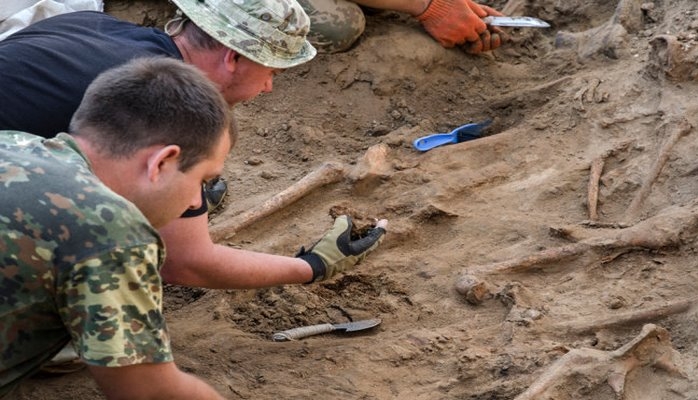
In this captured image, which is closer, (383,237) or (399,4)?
(383,237)

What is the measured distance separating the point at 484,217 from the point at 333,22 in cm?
171

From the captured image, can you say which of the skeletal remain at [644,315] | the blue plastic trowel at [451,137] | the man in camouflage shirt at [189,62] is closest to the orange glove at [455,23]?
the blue plastic trowel at [451,137]

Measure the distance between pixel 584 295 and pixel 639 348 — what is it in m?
0.54

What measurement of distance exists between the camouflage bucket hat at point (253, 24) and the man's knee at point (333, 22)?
173 cm

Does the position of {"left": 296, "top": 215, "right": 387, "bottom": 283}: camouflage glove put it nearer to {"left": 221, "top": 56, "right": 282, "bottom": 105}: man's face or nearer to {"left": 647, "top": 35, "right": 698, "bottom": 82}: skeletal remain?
{"left": 221, "top": 56, "right": 282, "bottom": 105}: man's face

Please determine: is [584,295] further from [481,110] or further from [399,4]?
[399,4]

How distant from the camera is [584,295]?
12.6 ft

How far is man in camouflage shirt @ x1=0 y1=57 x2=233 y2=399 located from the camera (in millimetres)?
2350

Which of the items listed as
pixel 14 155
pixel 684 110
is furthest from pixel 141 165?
pixel 684 110

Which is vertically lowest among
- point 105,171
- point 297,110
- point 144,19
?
point 297,110

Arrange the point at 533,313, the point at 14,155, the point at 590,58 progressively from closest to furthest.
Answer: the point at 14,155 → the point at 533,313 → the point at 590,58

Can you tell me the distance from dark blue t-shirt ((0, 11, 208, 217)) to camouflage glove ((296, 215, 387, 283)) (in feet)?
2.04

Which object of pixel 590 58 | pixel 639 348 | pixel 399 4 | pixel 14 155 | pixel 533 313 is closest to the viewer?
pixel 14 155

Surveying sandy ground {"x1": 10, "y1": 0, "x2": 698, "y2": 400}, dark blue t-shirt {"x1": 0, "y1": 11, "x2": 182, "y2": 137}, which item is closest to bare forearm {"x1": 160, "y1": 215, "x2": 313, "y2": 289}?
sandy ground {"x1": 10, "y1": 0, "x2": 698, "y2": 400}
